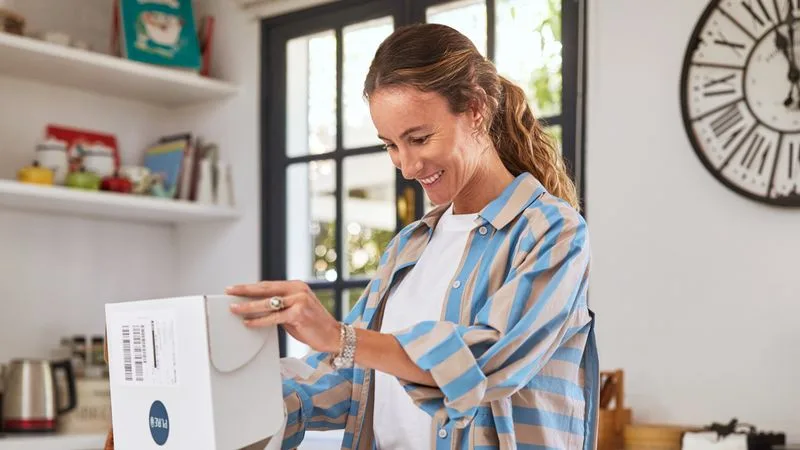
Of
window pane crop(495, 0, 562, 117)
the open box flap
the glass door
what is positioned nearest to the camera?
the open box flap

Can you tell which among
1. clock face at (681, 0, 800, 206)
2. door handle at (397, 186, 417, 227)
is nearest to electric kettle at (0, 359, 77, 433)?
door handle at (397, 186, 417, 227)

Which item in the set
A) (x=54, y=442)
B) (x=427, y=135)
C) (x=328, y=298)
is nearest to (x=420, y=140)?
(x=427, y=135)

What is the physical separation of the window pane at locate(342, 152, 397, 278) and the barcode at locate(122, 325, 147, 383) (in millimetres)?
2179

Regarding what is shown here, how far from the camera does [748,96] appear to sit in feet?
8.11

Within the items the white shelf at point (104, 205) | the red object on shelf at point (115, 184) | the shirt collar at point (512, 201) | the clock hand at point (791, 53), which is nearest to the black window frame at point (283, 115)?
the white shelf at point (104, 205)

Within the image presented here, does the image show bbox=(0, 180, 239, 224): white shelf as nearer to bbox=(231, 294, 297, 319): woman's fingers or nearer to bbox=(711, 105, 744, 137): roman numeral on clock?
bbox=(711, 105, 744, 137): roman numeral on clock

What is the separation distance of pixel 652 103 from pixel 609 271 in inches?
16.8

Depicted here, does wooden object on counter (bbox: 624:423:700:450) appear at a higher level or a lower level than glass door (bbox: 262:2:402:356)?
lower

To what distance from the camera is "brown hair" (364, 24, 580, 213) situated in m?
1.38

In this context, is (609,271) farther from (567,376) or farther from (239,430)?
(239,430)

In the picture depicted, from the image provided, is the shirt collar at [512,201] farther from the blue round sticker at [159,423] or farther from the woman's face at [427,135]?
the blue round sticker at [159,423]

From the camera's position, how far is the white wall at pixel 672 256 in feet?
7.91

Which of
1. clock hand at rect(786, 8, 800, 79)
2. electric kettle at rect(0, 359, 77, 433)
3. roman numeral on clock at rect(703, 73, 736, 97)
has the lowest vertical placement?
electric kettle at rect(0, 359, 77, 433)

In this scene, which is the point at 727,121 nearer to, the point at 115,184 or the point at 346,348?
the point at 346,348
